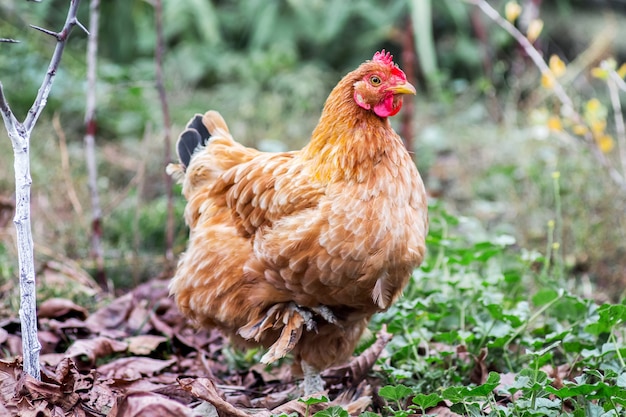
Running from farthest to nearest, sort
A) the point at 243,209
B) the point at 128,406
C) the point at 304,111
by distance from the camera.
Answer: the point at 304,111
the point at 243,209
the point at 128,406

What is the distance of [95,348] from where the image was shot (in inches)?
137

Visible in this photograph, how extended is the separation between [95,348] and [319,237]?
1381mm

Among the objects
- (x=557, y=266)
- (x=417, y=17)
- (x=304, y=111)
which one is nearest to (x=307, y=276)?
(x=557, y=266)

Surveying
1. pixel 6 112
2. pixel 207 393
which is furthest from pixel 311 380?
pixel 6 112

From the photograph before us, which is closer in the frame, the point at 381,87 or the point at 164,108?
the point at 381,87

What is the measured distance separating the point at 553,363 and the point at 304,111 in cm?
517

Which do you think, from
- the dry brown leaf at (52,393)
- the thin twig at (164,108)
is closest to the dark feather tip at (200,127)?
the thin twig at (164,108)

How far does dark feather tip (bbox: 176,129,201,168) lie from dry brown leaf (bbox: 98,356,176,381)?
1087mm

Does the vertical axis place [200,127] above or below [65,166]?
above

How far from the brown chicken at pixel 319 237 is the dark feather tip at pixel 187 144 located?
44 centimetres

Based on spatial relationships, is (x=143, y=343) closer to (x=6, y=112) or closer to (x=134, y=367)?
(x=134, y=367)

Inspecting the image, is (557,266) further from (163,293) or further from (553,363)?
(163,293)

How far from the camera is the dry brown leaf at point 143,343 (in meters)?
3.62

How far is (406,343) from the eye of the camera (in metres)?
3.52
